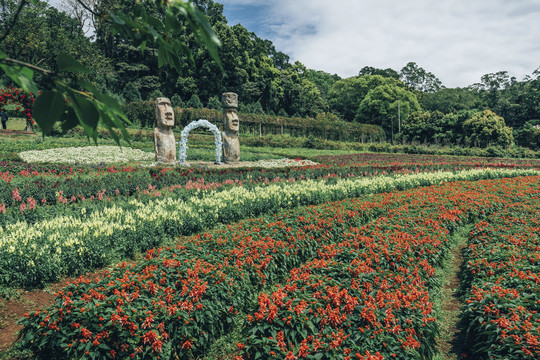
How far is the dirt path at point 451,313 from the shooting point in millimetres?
4203

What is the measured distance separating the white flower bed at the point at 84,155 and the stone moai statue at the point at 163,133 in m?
2.10

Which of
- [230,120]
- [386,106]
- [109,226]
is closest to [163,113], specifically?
[230,120]

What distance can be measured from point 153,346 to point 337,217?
16.7ft

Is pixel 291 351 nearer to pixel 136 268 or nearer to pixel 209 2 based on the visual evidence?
pixel 136 268

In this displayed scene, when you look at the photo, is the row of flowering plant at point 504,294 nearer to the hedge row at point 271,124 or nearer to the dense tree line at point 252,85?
the dense tree line at point 252,85

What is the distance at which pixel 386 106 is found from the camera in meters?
Answer: 58.9

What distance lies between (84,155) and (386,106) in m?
51.6

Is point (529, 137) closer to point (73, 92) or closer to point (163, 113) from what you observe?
point (163, 113)

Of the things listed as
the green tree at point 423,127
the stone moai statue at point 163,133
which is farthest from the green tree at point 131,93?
the green tree at point 423,127

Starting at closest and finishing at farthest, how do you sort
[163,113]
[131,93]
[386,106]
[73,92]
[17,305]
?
1. [73,92]
2. [17,305]
3. [163,113]
4. [131,93]
5. [386,106]

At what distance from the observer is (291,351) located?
3107 mm

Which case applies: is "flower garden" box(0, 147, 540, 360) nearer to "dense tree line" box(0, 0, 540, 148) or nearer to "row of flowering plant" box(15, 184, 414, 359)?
"row of flowering plant" box(15, 184, 414, 359)

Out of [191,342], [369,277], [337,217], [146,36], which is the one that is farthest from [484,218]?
[146,36]

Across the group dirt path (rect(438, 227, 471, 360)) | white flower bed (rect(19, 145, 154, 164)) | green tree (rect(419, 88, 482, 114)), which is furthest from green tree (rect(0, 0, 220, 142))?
green tree (rect(419, 88, 482, 114))
